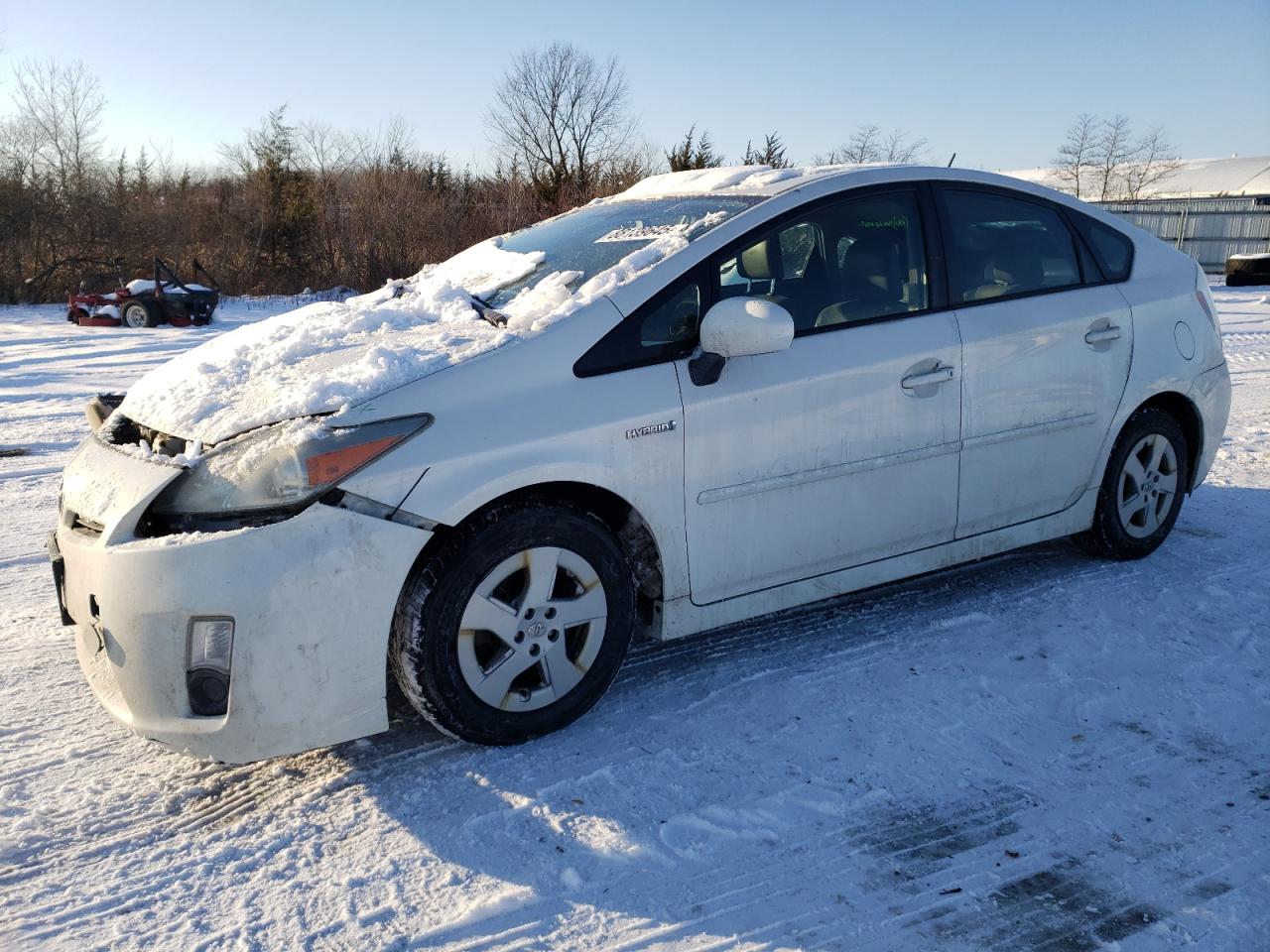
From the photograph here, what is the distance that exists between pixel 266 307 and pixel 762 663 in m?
20.8

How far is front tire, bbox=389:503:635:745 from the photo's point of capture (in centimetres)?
290

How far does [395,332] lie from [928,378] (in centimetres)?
190

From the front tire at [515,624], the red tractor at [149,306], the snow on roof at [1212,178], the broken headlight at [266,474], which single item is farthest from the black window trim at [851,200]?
the snow on roof at [1212,178]

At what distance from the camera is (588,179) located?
25.6 meters

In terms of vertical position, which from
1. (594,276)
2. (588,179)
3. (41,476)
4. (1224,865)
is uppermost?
(588,179)

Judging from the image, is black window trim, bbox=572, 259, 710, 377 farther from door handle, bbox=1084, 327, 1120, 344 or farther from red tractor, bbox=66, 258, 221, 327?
red tractor, bbox=66, 258, 221, 327

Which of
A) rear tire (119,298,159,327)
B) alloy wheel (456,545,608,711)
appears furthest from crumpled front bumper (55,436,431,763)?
rear tire (119,298,159,327)

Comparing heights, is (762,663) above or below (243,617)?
below

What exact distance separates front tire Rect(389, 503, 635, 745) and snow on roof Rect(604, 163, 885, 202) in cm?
154

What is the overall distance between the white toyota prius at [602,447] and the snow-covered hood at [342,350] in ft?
0.05

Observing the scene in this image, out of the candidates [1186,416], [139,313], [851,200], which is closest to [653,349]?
[851,200]

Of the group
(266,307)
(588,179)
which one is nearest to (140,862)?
(266,307)

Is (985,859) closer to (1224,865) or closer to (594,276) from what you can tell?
(1224,865)

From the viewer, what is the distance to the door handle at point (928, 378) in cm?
368
